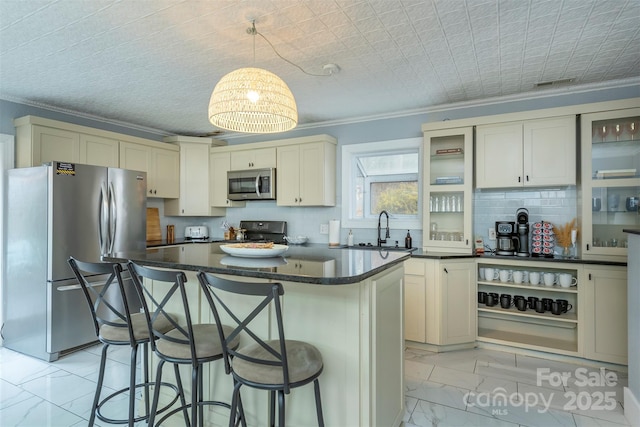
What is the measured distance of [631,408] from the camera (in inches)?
85.3

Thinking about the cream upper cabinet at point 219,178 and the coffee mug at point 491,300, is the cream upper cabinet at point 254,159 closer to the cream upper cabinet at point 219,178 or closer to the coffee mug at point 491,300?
the cream upper cabinet at point 219,178

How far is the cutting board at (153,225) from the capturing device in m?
4.70

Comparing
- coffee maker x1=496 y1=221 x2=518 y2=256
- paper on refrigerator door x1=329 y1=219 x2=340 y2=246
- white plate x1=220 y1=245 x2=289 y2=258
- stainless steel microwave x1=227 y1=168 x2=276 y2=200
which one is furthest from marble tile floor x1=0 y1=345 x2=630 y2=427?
stainless steel microwave x1=227 y1=168 x2=276 y2=200

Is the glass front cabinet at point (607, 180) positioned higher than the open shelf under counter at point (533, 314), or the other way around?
the glass front cabinet at point (607, 180)

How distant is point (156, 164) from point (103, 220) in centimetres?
133

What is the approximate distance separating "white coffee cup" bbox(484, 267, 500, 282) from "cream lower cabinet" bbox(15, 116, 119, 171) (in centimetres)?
434

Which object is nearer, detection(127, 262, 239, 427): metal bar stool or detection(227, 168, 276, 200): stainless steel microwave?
detection(127, 262, 239, 427): metal bar stool

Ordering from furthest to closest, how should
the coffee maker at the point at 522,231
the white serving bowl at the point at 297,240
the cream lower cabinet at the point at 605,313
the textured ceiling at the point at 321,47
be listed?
the white serving bowl at the point at 297,240, the coffee maker at the point at 522,231, the cream lower cabinet at the point at 605,313, the textured ceiling at the point at 321,47

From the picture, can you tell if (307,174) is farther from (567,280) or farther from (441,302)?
(567,280)

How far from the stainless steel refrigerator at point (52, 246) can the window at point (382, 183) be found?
2659 mm

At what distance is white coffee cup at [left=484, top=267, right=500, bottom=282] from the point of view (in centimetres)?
342

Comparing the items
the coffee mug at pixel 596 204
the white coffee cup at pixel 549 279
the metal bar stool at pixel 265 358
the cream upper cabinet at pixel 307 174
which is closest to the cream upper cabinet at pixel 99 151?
the cream upper cabinet at pixel 307 174

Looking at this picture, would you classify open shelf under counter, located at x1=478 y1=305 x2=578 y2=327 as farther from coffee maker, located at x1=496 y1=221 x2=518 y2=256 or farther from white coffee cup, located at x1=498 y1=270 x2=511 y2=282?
coffee maker, located at x1=496 y1=221 x2=518 y2=256

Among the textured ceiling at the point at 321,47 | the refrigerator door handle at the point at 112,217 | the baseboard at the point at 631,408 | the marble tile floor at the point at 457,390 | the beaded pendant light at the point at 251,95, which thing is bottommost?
the marble tile floor at the point at 457,390
